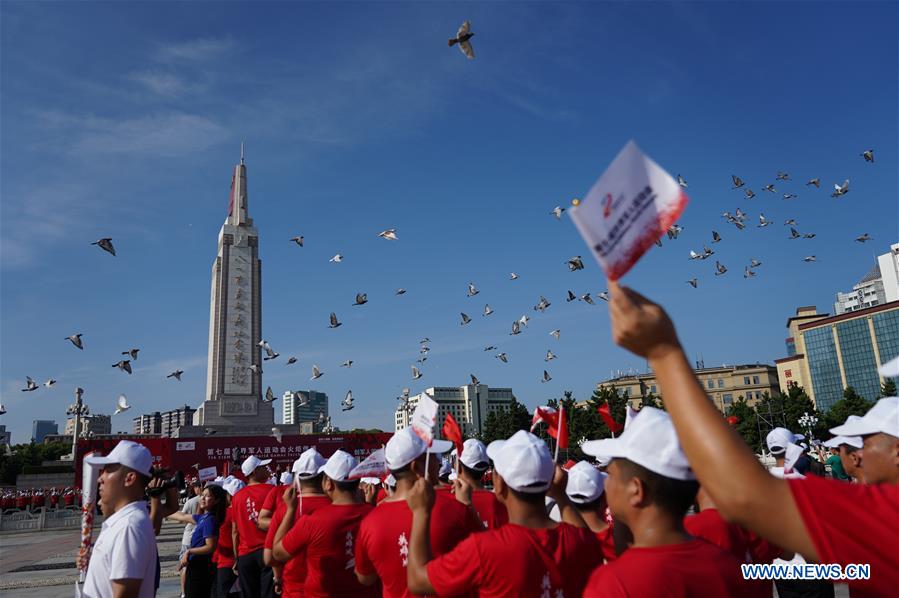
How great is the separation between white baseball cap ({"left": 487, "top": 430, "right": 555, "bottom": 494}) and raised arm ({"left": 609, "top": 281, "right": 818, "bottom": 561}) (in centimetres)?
187

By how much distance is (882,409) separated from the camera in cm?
369

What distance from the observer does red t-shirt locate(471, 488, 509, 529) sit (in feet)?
18.8

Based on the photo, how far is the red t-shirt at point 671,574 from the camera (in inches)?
87.4

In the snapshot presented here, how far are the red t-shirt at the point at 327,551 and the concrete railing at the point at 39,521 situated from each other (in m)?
28.8

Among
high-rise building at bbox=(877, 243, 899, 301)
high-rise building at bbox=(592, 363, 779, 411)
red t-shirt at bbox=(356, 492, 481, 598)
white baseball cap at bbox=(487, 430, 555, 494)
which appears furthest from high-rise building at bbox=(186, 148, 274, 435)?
high-rise building at bbox=(877, 243, 899, 301)

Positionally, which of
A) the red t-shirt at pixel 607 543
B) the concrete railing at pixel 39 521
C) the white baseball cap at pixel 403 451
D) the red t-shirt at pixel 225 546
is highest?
the white baseball cap at pixel 403 451

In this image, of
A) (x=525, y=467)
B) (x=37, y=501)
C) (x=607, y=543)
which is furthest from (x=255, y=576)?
(x=37, y=501)

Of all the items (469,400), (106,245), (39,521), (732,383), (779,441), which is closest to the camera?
(779,441)

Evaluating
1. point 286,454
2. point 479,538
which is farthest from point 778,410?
point 479,538

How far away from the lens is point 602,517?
482cm

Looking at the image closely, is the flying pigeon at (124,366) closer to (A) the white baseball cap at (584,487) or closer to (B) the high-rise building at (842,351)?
(A) the white baseball cap at (584,487)

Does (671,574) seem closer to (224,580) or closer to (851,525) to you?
(851,525)

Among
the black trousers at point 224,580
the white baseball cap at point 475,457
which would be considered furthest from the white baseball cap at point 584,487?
the black trousers at point 224,580

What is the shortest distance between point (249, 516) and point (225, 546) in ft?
3.63
